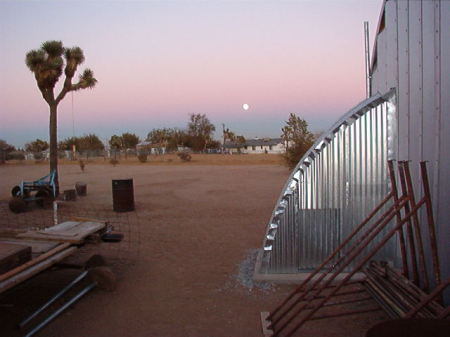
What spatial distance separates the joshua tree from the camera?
60.1 ft

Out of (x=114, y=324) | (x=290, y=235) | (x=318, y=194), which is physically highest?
(x=318, y=194)

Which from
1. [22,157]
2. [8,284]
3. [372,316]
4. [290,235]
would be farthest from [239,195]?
[22,157]

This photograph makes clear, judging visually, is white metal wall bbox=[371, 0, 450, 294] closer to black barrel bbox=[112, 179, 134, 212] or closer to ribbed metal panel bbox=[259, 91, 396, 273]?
ribbed metal panel bbox=[259, 91, 396, 273]

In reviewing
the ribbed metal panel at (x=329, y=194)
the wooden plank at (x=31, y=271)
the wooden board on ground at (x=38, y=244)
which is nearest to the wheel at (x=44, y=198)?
the wooden board on ground at (x=38, y=244)

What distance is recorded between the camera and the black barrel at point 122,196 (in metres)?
13.6

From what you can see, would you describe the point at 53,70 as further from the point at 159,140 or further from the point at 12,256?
the point at 159,140

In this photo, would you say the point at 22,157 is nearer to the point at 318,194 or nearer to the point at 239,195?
the point at 239,195

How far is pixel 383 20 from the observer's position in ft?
23.2

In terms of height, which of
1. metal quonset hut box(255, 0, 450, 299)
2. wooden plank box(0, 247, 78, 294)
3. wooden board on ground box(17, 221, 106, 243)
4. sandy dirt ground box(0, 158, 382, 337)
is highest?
metal quonset hut box(255, 0, 450, 299)

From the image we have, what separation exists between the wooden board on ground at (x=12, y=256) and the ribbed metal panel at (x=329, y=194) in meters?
3.32

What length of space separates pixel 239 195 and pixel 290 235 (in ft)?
35.9

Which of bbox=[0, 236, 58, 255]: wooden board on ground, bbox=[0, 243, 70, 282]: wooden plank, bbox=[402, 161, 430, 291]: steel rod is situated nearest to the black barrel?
bbox=[0, 236, 58, 255]: wooden board on ground

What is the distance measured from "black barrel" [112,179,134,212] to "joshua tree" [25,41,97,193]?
5.38 metres

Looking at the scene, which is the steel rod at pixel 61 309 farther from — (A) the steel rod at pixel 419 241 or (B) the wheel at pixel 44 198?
(B) the wheel at pixel 44 198
